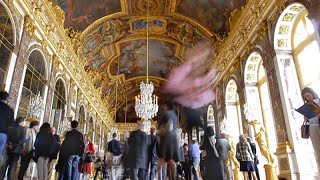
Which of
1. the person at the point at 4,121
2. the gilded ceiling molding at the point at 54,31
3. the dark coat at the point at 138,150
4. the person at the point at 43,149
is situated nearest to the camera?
the person at the point at 4,121

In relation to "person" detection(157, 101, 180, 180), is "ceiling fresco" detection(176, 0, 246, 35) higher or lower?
higher

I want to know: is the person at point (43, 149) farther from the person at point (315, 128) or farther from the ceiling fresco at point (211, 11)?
the ceiling fresco at point (211, 11)

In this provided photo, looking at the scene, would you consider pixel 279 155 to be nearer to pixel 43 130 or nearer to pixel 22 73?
pixel 43 130

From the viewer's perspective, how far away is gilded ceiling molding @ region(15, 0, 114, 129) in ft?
24.6

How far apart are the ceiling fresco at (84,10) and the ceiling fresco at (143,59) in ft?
12.4

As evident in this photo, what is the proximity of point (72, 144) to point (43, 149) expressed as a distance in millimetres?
582

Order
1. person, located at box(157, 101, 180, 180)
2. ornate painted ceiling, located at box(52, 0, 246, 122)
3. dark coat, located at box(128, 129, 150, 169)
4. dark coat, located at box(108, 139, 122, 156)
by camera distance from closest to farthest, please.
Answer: person, located at box(157, 101, 180, 180), dark coat, located at box(128, 129, 150, 169), dark coat, located at box(108, 139, 122, 156), ornate painted ceiling, located at box(52, 0, 246, 122)

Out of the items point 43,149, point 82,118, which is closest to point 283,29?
point 43,149

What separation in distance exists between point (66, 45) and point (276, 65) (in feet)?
28.1

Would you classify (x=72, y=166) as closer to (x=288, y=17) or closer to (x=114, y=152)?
(x=114, y=152)

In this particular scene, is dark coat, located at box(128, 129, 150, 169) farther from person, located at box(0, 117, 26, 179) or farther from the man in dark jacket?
person, located at box(0, 117, 26, 179)

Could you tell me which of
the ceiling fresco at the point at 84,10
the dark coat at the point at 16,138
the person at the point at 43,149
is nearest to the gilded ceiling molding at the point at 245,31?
the ceiling fresco at the point at 84,10

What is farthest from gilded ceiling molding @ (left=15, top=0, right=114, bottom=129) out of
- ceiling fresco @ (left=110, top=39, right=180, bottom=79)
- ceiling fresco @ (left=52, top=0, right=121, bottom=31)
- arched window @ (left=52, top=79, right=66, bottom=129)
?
ceiling fresco @ (left=110, top=39, right=180, bottom=79)

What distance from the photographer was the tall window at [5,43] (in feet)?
19.9
